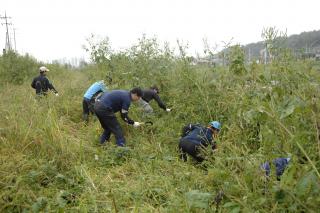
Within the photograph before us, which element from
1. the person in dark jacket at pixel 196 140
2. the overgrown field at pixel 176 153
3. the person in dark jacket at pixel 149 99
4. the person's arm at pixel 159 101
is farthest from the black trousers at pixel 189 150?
the person's arm at pixel 159 101

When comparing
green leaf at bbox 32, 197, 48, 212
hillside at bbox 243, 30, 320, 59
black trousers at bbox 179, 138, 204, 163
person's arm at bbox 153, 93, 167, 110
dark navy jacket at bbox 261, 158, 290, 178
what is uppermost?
hillside at bbox 243, 30, 320, 59

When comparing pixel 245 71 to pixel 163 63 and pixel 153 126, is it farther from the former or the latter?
pixel 163 63

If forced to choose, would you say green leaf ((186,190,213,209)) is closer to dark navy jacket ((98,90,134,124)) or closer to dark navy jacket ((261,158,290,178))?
dark navy jacket ((261,158,290,178))

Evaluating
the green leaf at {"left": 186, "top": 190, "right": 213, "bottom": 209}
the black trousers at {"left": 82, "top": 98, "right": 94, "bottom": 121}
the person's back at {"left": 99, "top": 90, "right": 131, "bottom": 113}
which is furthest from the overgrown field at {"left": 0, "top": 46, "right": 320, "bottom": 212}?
the person's back at {"left": 99, "top": 90, "right": 131, "bottom": 113}

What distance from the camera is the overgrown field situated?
224 centimetres

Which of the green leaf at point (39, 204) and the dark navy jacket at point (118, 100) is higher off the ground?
the dark navy jacket at point (118, 100)

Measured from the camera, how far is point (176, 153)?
18.5ft

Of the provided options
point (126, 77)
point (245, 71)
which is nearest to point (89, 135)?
point (126, 77)

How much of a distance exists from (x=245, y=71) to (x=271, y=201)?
359 cm

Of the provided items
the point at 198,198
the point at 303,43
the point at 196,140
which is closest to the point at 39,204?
the point at 198,198

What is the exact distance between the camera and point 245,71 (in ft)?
18.8

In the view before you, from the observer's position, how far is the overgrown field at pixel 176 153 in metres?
2.24

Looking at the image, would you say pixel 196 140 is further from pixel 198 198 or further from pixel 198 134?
pixel 198 198

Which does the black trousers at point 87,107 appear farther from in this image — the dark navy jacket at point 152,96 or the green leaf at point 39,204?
the green leaf at point 39,204
